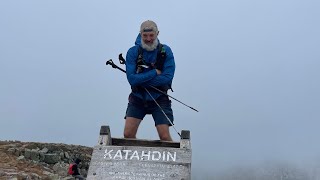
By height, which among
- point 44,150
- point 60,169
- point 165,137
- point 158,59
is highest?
point 44,150

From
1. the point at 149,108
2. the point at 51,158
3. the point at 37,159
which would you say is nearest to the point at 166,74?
the point at 149,108

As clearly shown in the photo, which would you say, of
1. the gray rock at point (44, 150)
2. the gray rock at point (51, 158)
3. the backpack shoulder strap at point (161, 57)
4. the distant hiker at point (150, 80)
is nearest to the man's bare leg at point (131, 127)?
the distant hiker at point (150, 80)

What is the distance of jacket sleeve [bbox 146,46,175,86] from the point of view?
24.1 ft

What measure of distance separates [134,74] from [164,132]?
3.71ft

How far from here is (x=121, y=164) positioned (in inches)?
233

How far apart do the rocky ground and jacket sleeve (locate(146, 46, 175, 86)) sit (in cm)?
428

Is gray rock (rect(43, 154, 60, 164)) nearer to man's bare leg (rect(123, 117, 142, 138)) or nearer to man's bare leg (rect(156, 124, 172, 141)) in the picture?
man's bare leg (rect(123, 117, 142, 138))

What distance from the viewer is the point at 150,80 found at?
7.30m

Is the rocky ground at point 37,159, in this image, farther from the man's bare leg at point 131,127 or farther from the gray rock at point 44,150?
the man's bare leg at point 131,127

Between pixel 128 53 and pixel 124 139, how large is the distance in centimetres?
156

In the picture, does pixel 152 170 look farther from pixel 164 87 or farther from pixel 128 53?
pixel 128 53

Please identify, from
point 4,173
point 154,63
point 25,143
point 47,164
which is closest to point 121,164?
point 154,63

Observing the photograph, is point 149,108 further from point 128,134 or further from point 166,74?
point 166,74

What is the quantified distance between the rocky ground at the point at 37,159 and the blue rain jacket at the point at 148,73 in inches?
159
